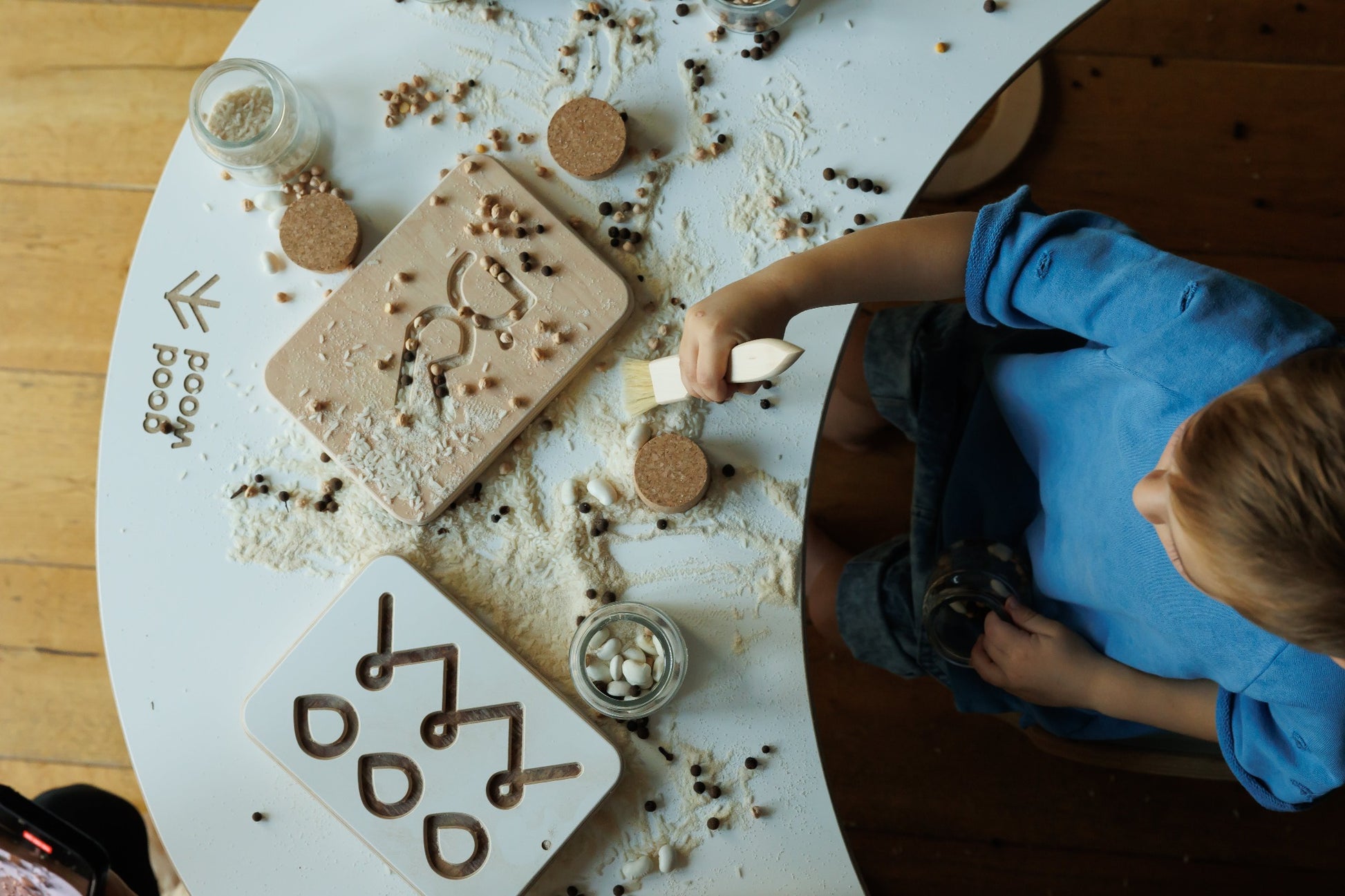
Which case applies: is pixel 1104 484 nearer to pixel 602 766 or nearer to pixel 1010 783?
pixel 602 766

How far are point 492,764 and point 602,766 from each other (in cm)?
9

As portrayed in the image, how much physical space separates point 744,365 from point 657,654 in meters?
0.25

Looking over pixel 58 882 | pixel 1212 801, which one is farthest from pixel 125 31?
pixel 1212 801

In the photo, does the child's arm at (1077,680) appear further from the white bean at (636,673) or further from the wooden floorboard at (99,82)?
the wooden floorboard at (99,82)

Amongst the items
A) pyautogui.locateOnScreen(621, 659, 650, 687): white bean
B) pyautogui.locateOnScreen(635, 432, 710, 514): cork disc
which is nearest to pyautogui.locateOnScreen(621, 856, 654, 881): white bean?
pyautogui.locateOnScreen(621, 659, 650, 687): white bean

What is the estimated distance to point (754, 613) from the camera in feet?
2.48

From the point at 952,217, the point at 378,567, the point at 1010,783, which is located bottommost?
the point at 1010,783

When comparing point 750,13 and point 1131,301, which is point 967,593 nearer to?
point 1131,301

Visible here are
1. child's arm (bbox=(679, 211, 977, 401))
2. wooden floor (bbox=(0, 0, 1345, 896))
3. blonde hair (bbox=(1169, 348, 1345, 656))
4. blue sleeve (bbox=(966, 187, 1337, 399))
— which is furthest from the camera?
wooden floor (bbox=(0, 0, 1345, 896))

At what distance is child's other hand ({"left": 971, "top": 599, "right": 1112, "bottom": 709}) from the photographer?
0.83 meters

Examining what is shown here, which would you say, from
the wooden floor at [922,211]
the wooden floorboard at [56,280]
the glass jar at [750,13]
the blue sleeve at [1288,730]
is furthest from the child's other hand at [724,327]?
the wooden floorboard at [56,280]

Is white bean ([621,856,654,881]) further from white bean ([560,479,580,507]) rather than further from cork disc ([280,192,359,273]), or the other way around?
cork disc ([280,192,359,273])

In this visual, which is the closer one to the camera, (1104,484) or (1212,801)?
(1104,484)

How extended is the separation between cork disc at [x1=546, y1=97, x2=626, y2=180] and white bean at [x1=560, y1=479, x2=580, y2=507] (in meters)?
0.27
